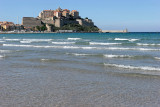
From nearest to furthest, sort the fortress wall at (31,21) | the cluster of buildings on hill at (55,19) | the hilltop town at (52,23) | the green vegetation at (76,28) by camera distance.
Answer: the hilltop town at (52,23) < the fortress wall at (31,21) < the cluster of buildings on hill at (55,19) < the green vegetation at (76,28)

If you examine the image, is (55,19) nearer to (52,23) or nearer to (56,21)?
(56,21)

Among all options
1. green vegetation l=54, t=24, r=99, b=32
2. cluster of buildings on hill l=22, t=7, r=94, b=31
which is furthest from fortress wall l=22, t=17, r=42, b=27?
green vegetation l=54, t=24, r=99, b=32

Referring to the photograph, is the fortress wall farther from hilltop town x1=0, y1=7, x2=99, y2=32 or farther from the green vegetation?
the green vegetation

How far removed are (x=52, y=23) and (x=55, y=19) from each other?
273 centimetres

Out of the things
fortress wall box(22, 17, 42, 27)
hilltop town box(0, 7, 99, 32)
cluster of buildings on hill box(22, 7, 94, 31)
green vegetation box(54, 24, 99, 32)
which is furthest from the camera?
green vegetation box(54, 24, 99, 32)

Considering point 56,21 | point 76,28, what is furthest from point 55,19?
point 76,28

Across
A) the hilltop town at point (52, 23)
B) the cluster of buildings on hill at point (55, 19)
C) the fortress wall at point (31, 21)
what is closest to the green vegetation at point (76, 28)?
the hilltop town at point (52, 23)

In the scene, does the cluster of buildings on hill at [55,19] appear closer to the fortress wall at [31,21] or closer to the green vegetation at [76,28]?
the fortress wall at [31,21]

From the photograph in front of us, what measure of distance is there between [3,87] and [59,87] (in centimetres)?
153

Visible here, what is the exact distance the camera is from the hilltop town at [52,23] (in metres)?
125

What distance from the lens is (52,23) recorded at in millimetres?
128750

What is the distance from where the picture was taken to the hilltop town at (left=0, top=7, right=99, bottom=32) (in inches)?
4919

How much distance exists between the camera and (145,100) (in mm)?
5438

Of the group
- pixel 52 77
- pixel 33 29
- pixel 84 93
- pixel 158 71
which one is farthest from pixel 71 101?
pixel 33 29
